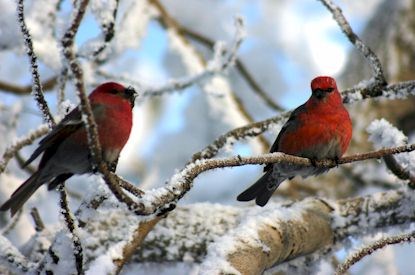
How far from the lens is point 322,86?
3070mm

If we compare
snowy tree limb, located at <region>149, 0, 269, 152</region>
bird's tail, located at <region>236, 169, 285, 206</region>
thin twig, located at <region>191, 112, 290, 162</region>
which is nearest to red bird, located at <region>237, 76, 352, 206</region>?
bird's tail, located at <region>236, 169, 285, 206</region>

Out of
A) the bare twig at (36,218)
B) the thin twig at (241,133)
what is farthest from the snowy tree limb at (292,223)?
the bare twig at (36,218)

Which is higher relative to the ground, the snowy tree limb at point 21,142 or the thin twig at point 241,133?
the thin twig at point 241,133

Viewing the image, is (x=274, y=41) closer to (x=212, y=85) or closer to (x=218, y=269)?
(x=212, y=85)

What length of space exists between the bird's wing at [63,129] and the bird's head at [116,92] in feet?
0.41

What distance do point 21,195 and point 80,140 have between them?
0.27 metres

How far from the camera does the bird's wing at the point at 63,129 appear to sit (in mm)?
2096

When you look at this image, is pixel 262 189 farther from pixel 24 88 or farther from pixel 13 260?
pixel 24 88

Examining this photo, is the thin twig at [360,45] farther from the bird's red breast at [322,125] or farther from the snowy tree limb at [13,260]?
the snowy tree limb at [13,260]

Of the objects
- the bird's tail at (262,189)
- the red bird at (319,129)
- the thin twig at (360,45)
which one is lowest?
the bird's tail at (262,189)

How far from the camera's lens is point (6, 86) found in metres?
4.73

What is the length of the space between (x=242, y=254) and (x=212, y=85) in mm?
1967

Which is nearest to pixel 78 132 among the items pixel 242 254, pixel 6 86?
pixel 242 254

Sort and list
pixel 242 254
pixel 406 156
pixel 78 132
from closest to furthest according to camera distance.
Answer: pixel 78 132 → pixel 242 254 → pixel 406 156
